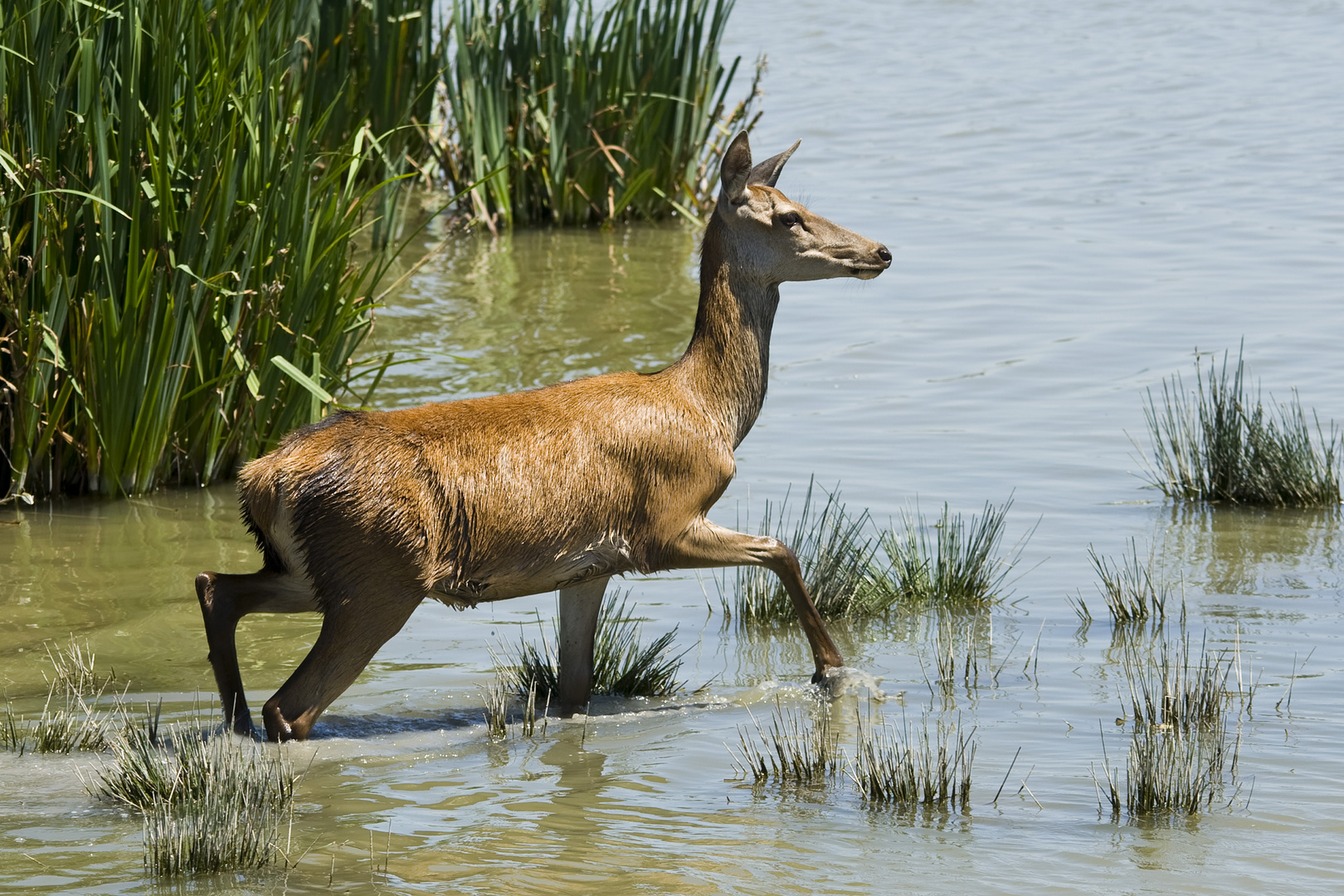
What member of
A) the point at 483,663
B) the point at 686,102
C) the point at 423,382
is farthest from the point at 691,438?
the point at 686,102

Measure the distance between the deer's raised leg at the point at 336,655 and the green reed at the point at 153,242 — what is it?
2.56 m

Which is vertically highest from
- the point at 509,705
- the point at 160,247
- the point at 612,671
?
the point at 160,247

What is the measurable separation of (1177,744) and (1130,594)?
209cm

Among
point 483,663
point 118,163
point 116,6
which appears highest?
point 116,6

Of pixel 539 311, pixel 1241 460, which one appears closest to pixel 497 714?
pixel 1241 460

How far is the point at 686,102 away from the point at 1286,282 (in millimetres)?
5038

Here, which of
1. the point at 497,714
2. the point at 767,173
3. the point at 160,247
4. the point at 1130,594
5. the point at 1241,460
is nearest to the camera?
the point at 497,714

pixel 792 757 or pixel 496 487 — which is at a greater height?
pixel 496 487

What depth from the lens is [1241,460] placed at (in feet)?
28.8

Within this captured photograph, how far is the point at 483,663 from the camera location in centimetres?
666

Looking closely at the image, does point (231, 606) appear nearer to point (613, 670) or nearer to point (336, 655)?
point (336, 655)

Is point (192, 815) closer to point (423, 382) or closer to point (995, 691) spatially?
point (995, 691)

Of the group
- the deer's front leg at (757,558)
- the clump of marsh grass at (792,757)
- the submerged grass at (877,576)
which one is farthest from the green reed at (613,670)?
the submerged grass at (877,576)

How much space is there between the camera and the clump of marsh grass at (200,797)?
4.37m
